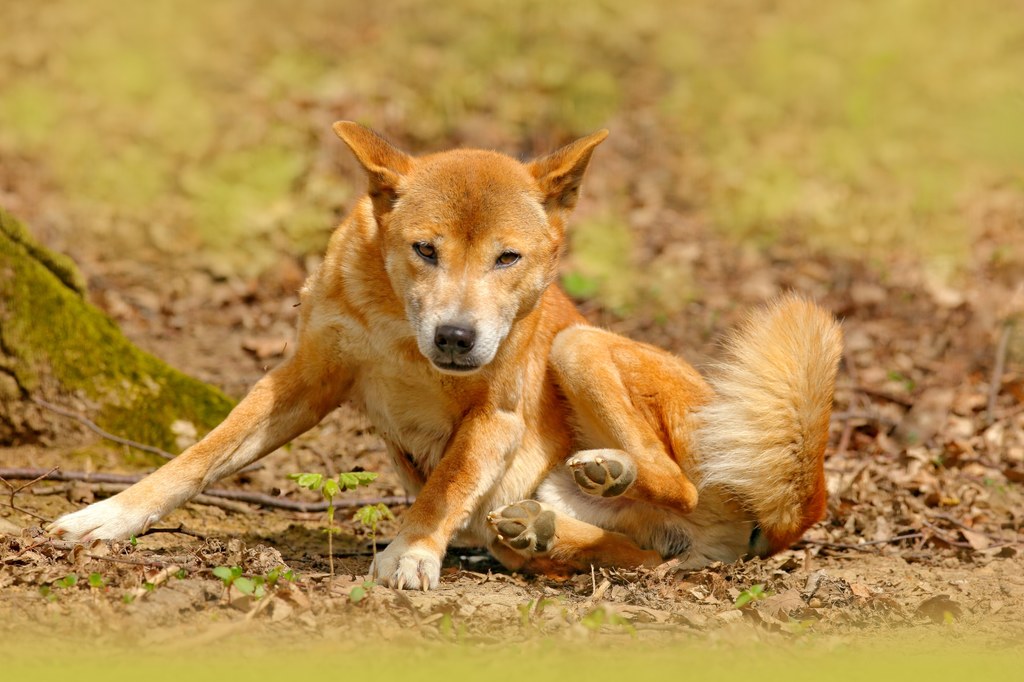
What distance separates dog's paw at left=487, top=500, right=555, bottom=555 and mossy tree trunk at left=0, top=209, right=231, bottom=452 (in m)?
2.13

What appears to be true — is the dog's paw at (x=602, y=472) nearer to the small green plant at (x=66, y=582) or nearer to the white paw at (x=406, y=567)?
the white paw at (x=406, y=567)

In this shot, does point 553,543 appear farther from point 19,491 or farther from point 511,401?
point 19,491

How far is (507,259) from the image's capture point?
4.70 meters

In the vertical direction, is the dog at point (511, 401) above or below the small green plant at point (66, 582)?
above

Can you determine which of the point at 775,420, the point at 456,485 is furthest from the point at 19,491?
the point at 775,420

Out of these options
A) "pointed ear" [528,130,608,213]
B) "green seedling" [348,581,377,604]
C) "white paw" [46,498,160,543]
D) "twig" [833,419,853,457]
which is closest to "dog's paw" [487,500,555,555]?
"green seedling" [348,581,377,604]

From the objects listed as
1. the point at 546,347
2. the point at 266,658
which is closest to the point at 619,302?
the point at 546,347

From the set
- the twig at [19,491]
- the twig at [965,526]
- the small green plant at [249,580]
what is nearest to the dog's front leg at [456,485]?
the small green plant at [249,580]

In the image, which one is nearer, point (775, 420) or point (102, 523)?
point (102, 523)

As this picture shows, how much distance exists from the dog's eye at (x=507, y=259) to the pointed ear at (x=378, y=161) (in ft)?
1.93

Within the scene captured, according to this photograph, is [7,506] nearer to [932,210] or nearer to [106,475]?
[106,475]

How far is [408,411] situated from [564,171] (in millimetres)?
1398

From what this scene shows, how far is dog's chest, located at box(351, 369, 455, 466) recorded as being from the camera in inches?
194

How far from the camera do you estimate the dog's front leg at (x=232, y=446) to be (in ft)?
14.6
